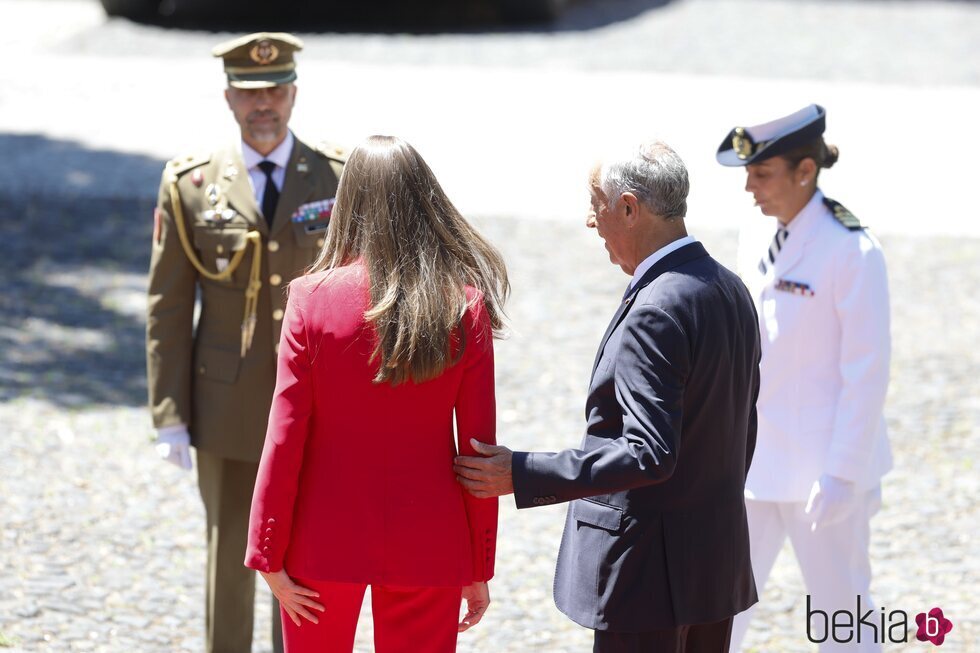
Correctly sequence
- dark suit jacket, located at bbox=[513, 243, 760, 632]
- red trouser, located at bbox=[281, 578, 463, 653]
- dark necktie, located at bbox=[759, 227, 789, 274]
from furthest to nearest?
1. dark necktie, located at bbox=[759, 227, 789, 274]
2. red trouser, located at bbox=[281, 578, 463, 653]
3. dark suit jacket, located at bbox=[513, 243, 760, 632]

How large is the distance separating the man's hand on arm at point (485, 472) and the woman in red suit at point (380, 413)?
0.10 feet

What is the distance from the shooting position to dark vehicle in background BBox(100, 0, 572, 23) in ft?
58.2

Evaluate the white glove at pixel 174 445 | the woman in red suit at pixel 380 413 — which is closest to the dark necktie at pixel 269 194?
the white glove at pixel 174 445

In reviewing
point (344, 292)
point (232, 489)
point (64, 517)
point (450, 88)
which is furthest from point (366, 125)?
point (344, 292)

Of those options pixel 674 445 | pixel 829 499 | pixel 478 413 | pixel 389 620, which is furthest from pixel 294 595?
pixel 829 499

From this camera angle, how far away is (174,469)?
6.25 metres

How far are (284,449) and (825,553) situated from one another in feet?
5.90

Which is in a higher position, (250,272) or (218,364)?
(250,272)

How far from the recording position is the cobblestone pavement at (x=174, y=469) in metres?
4.86

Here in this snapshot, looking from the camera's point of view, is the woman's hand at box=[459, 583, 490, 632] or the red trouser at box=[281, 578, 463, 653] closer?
the red trouser at box=[281, 578, 463, 653]

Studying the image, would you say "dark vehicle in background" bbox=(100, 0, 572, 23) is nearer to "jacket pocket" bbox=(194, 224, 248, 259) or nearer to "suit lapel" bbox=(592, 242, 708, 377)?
"jacket pocket" bbox=(194, 224, 248, 259)

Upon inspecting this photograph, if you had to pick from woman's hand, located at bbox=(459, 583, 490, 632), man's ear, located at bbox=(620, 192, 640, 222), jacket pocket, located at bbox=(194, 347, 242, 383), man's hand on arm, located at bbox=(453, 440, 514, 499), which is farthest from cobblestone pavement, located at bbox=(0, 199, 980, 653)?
man's ear, located at bbox=(620, 192, 640, 222)

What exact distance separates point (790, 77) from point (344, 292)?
1325cm

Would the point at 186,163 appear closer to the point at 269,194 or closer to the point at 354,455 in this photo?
the point at 269,194
